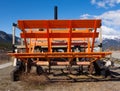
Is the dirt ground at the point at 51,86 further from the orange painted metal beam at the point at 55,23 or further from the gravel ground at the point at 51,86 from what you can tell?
the orange painted metal beam at the point at 55,23

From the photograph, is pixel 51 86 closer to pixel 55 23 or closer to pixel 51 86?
pixel 51 86

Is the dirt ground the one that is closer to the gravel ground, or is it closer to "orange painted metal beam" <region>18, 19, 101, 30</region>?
the gravel ground

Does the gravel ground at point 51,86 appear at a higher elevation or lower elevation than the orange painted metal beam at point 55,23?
lower

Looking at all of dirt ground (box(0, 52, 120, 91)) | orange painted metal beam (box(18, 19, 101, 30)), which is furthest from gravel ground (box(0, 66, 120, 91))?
orange painted metal beam (box(18, 19, 101, 30))

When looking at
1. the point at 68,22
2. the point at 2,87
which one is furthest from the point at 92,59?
the point at 2,87

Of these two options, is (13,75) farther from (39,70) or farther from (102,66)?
(102,66)

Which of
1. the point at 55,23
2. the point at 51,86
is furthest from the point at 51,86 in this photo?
the point at 55,23

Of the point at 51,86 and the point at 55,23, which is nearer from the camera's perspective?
the point at 51,86

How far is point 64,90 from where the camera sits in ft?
35.1

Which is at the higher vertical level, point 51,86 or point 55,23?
point 55,23

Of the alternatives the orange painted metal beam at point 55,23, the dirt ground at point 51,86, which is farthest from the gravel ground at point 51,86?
the orange painted metal beam at point 55,23

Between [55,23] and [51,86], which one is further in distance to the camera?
[55,23]

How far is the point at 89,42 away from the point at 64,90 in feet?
16.5

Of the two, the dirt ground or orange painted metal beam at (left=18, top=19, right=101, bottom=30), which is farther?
orange painted metal beam at (left=18, top=19, right=101, bottom=30)
